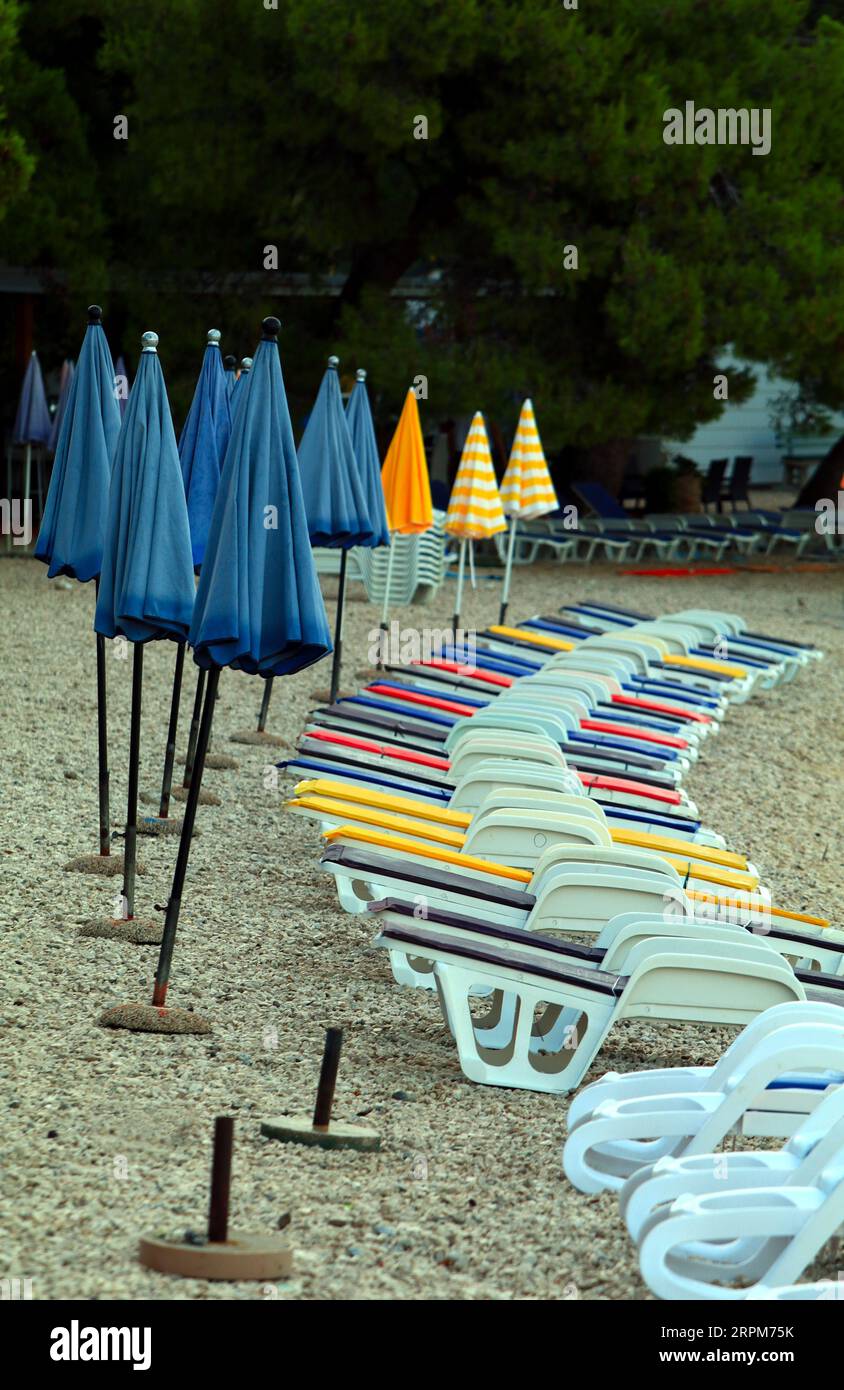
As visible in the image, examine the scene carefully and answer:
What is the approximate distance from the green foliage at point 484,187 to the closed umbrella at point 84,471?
993cm

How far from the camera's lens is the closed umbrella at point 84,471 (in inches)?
221

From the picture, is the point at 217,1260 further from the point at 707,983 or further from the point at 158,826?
the point at 158,826

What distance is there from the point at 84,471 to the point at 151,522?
3.60 ft

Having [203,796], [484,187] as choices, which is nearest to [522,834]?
[203,796]

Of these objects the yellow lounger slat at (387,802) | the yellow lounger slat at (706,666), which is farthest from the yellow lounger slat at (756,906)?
the yellow lounger slat at (706,666)

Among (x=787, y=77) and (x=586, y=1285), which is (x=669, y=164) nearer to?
(x=787, y=77)

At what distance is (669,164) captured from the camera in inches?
606

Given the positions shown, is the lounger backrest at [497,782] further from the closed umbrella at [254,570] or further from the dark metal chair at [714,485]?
the dark metal chair at [714,485]

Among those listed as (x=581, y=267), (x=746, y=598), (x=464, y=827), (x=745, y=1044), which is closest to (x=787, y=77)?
(x=581, y=267)

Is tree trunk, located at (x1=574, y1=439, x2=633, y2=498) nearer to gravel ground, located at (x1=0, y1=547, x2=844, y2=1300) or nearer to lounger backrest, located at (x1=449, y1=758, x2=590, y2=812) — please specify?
gravel ground, located at (x1=0, y1=547, x2=844, y2=1300)

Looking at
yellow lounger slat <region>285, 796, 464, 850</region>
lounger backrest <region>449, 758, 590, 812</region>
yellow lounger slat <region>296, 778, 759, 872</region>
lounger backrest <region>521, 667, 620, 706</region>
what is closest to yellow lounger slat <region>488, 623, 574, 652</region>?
lounger backrest <region>521, 667, 620, 706</region>

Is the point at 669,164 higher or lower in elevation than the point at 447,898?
higher

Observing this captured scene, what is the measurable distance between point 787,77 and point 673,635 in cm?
779

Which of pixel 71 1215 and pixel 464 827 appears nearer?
pixel 71 1215
